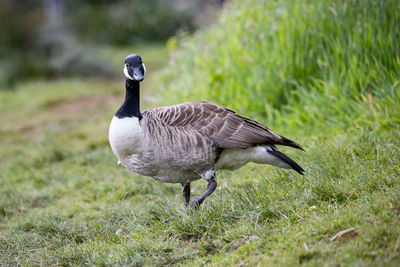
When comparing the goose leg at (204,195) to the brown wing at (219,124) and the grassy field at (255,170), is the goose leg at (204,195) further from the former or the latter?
the brown wing at (219,124)

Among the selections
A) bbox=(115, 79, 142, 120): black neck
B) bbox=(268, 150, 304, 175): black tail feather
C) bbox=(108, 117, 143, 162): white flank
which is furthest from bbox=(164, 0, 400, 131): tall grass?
bbox=(108, 117, 143, 162): white flank

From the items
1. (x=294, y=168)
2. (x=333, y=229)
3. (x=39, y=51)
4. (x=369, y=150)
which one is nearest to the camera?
(x=333, y=229)

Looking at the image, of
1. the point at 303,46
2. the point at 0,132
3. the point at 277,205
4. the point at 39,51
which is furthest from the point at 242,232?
the point at 39,51

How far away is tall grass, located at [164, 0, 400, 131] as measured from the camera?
616 centimetres

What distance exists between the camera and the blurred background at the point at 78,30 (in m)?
14.0

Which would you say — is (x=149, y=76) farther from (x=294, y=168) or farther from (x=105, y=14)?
(x=294, y=168)

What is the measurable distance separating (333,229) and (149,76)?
412 inches

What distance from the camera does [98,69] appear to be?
14.1 m

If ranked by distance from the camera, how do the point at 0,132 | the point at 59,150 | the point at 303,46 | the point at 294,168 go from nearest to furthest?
the point at 294,168, the point at 303,46, the point at 59,150, the point at 0,132

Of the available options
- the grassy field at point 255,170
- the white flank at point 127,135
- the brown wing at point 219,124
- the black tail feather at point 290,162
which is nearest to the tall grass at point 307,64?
the grassy field at point 255,170

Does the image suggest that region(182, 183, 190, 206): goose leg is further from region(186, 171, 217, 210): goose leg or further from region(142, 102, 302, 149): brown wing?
region(142, 102, 302, 149): brown wing

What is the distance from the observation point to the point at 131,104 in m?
4.38

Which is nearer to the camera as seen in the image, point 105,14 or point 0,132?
point 0,132

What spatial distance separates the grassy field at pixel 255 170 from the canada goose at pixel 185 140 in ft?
1.07
